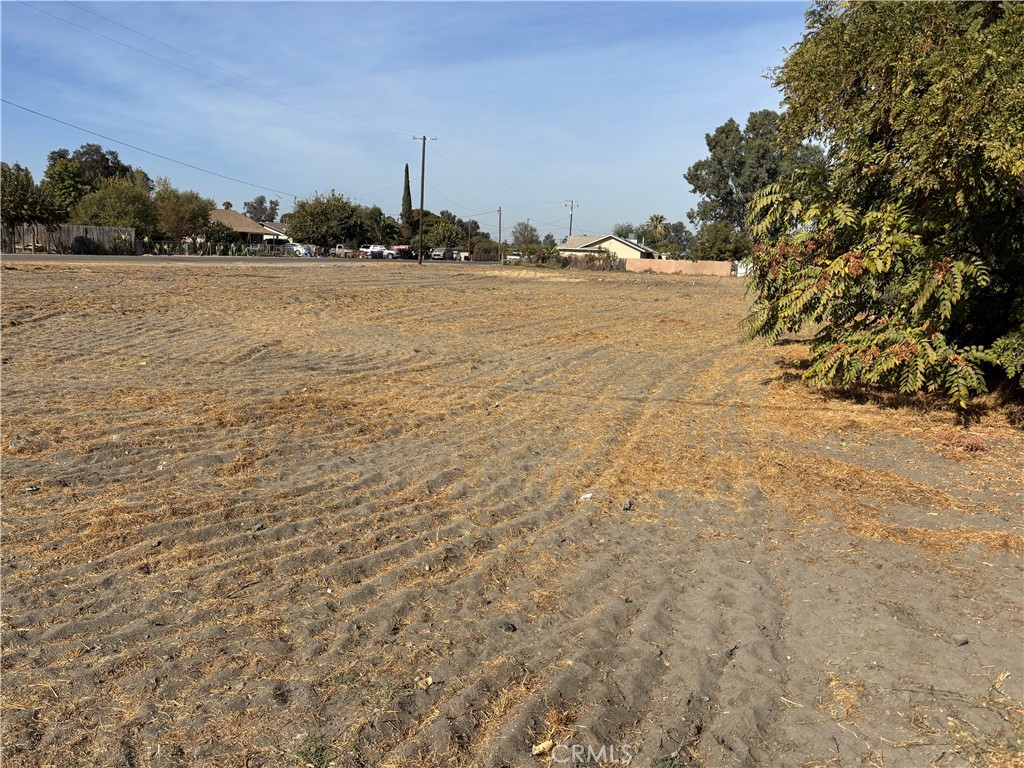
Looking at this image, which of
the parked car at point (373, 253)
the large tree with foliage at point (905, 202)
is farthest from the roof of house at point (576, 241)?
the large tree with foliage at point (905, 202)

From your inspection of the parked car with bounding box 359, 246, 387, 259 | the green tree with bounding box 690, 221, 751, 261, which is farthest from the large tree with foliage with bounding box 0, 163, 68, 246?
the green tree with bounding box 690, 221, 751, 261

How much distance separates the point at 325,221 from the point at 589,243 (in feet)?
159

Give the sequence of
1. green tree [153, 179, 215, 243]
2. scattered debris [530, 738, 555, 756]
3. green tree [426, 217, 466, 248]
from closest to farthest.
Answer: scattered debris [530, 738, 555, 756]
green tree [153, 179, 215, 243]
green tree [426, 217, 466, 248]

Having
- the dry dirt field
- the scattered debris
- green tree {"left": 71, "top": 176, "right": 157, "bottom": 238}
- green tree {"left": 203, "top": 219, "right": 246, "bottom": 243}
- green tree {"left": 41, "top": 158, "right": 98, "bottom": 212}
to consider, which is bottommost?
the scattered debris

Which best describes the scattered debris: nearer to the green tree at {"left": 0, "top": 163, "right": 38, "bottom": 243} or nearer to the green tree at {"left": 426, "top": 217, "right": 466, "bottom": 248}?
the green tree at {"left": 0, "top": 163, "right": 38, "bottom": 243}

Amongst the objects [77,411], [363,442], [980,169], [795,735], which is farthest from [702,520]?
[77,411]

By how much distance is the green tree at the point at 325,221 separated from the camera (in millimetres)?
78562

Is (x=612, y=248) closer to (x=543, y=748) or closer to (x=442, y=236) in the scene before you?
(x=442, y=236)

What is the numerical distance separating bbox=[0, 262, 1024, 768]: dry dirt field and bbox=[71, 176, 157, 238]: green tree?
6218 centimetres

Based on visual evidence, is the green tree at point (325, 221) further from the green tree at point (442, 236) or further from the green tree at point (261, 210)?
the green tree at point (261, 210)

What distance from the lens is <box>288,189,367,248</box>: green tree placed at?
7856cm

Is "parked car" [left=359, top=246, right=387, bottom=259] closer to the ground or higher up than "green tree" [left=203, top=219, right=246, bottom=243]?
closer to the ground

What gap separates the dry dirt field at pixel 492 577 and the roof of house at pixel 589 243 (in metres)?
96.5

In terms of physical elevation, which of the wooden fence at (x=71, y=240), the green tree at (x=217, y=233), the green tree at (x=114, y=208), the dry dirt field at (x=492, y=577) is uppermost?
the green tree at (x=114, y=208)
